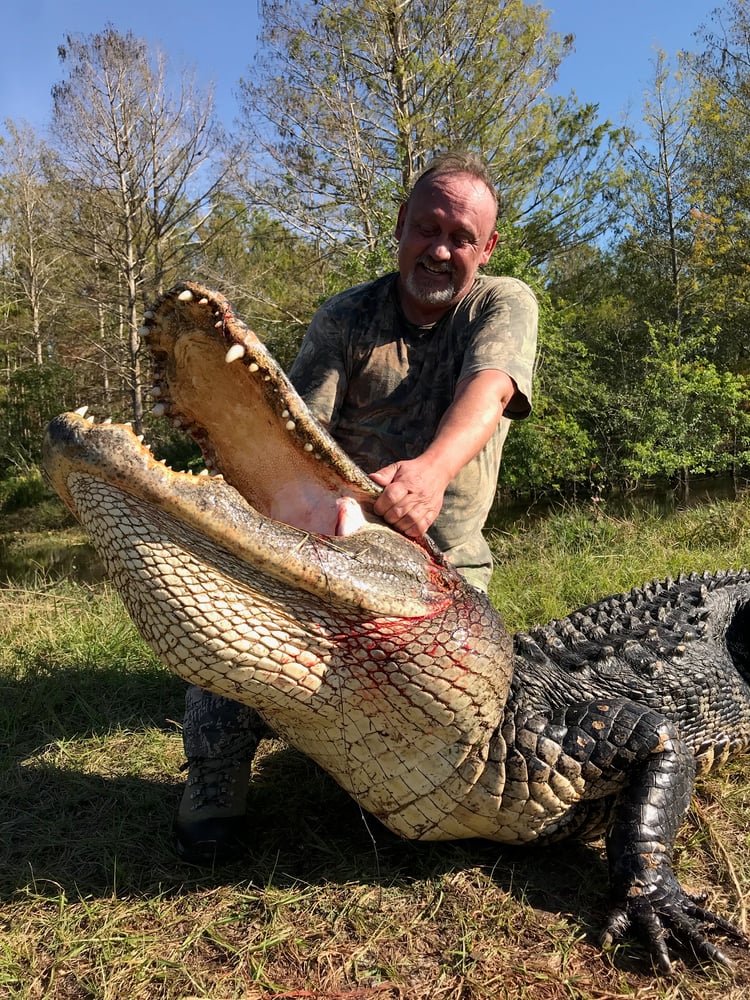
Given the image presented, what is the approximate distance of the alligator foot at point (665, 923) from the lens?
1.72 metres

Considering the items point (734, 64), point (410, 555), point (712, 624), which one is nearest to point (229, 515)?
point (410, 555)

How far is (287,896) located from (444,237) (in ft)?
7.79

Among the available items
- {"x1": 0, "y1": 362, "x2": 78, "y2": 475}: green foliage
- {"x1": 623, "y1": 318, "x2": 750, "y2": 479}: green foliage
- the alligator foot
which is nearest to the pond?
{"x1": 623, "y1": 318, "x2": 750, "y2": 479}: green foliage

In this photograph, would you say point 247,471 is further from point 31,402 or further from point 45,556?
point 31,402

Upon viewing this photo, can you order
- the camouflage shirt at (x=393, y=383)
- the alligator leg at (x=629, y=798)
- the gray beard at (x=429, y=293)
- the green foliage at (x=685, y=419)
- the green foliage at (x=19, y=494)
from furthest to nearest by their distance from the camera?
the green foliage at (x=19, y=494) < the green foliage at (x=685, y=419) < the camouflage shirt at (x=393, y=383) < the gray beard at (x=429, y=293) < the alligator leg at (x=629, y=798)

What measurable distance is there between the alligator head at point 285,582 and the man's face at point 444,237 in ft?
4.32

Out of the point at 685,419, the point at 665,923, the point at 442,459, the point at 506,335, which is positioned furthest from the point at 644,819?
the point at 685,419

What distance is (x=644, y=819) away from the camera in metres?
1.93

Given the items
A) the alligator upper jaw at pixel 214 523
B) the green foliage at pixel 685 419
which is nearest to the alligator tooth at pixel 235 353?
the alligator upper jaw at pixel 214 523

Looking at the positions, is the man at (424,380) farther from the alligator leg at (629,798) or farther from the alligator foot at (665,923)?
the alligator foot at (665,923)

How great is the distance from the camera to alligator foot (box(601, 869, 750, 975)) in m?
1.72

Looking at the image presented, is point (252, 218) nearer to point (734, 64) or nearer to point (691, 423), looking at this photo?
point (691, 423)

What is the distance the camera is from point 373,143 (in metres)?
15.9

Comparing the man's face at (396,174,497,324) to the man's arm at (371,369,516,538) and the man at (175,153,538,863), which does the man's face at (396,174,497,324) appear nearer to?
the man at (175,153,538,863)
